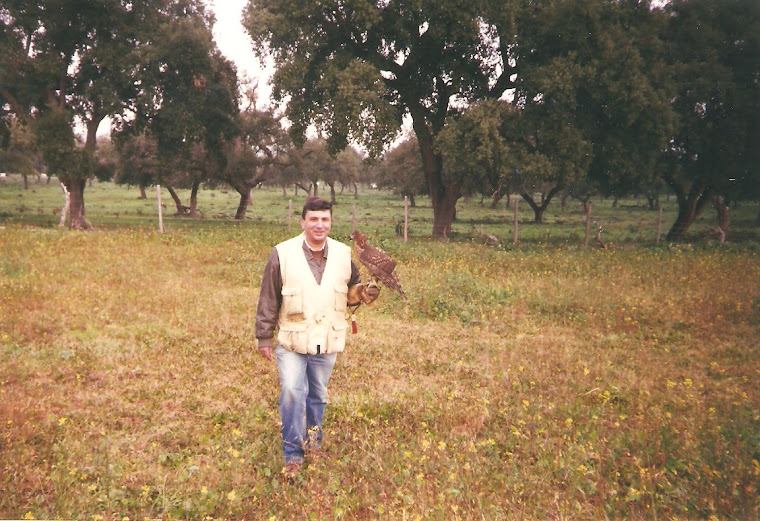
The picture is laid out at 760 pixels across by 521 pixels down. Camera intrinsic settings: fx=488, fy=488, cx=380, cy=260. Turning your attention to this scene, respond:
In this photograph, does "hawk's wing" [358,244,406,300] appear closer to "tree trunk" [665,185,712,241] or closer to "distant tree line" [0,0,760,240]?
"distant tree line" [0,0,760,240]

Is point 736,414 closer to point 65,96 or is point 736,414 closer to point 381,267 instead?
point 381,267

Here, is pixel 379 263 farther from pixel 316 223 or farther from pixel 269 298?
pixel 269 298

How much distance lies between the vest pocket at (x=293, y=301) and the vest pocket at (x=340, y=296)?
32cm

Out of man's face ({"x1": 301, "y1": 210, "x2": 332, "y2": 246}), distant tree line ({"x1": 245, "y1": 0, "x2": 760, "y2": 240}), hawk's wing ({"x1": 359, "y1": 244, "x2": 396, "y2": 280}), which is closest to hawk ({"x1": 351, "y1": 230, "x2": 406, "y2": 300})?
hawk's wing ({"x1": 359, "y1": 244, "x2": 396, "y2": 280})

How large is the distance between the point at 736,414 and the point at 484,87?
20522 millimetres

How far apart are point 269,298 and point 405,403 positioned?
2587mm

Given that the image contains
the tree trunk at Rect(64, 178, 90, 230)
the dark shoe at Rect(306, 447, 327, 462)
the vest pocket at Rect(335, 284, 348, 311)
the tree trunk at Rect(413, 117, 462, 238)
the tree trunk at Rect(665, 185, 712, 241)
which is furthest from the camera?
the tree trunk at Rect(665, 185, 712, 241)

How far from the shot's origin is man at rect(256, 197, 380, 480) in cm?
430

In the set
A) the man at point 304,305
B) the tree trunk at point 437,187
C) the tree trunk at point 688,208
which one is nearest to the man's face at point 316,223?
the man at point 304,305

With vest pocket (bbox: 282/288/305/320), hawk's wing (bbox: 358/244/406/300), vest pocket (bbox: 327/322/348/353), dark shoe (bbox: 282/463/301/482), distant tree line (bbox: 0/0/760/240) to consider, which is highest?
distant tree line (bbox: 0/0/760/240)

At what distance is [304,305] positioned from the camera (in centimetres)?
432

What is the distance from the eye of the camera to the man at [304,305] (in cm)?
A: 430

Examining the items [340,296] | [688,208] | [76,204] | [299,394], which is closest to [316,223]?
[340,296]

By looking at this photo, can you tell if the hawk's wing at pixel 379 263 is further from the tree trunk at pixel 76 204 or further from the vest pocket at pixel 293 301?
the tree trunk at pixel 76 204
